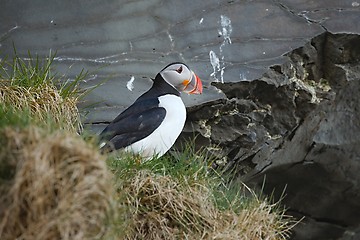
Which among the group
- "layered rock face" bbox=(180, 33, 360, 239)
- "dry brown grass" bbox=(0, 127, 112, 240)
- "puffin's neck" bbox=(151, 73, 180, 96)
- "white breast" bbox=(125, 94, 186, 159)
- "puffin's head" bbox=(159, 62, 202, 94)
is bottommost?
"layered rock face" bbox=(180, 33, 360, 239)

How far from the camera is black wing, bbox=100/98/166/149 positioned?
164 inches

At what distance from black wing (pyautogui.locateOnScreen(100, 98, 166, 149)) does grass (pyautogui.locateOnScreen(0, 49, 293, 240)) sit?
0.56 feet

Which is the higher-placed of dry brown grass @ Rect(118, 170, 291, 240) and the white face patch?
the white face patch

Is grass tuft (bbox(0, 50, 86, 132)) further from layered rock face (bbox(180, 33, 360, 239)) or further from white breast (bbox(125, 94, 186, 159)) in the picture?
layered rock face (bbox(180, 33, 360, 239))

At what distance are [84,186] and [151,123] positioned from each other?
66.3 inches

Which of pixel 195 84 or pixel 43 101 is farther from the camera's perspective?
pixel 195 84

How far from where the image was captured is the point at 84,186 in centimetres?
260

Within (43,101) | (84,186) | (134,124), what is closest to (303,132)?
(134,124)

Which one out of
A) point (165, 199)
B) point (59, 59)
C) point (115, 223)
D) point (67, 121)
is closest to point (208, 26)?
point (59, 59)

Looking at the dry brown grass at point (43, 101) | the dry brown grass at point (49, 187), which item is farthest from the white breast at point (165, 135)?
the dry brown grass at point (49, 187)

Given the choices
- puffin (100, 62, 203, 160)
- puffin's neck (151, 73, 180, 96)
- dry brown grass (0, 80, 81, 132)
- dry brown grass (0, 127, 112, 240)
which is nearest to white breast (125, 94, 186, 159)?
puffin (100, 62, 203, 160)

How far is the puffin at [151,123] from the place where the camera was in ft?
13.7

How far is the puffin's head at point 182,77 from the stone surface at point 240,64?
21 centimetres

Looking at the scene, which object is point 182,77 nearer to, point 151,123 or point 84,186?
point 151,123
